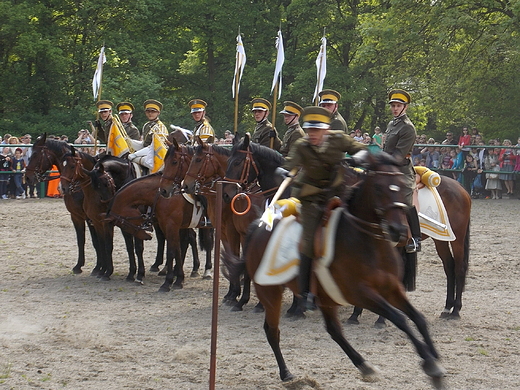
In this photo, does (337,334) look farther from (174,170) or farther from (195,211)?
(195,211)

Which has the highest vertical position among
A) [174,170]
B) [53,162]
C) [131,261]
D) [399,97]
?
[399,97]

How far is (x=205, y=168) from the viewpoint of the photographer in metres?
10.7

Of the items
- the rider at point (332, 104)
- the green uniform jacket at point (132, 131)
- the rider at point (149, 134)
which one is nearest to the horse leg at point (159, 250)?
the rider at point (149, 134)

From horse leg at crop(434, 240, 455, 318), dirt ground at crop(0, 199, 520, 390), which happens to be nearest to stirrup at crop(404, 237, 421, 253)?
horse leg at crop(434, 240, 455, 318)

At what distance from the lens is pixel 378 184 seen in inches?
231

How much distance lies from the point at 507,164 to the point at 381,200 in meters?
18.4

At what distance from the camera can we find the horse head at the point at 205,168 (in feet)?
34.8

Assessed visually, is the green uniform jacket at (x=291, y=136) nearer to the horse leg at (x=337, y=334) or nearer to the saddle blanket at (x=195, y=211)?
the saddle blanket at (x=195, y=211)

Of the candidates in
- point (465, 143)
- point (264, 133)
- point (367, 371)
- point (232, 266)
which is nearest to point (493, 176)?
point (465, 143)

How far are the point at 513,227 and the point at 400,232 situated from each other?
13003 mm

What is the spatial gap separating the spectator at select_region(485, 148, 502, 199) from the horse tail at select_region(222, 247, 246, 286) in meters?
17.4

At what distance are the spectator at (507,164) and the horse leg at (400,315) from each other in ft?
59.2

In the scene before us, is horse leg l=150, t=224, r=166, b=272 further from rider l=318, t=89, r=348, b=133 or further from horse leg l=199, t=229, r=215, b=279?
rider l=318, t=89, r=348, b=133

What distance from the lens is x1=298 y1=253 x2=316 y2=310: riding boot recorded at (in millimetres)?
6473
